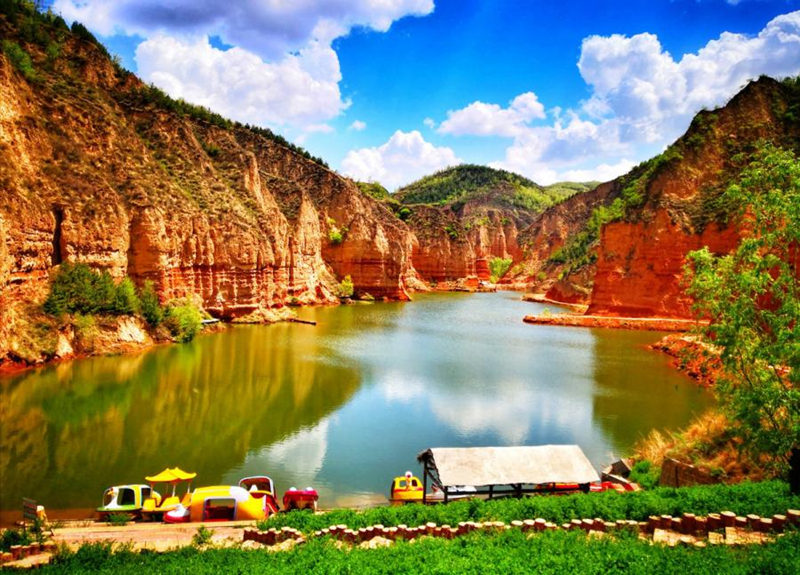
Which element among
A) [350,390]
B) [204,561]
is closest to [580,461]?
[204,561]

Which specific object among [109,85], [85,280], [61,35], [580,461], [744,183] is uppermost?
[61,35]

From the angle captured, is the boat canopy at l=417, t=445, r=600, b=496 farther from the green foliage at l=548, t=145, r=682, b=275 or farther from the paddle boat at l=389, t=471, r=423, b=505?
the green foliage at l=548, t=145, r=682, b=275

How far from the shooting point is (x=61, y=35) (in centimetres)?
4803

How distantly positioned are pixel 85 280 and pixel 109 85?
29.2 m

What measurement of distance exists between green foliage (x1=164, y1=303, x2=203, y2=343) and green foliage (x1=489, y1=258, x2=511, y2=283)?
102516mm

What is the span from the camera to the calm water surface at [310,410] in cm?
1661

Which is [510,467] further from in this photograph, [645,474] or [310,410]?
[310,410]

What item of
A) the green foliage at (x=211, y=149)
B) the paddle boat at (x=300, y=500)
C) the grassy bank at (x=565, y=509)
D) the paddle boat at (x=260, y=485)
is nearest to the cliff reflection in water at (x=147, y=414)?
the paddle boat at (x=260, y=485)

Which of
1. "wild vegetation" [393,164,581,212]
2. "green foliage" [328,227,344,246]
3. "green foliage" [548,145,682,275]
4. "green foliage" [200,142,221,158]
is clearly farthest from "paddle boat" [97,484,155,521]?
"wild vegetation" [393,164,581,212]

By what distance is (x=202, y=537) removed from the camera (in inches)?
415

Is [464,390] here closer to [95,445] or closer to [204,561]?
[95,445]

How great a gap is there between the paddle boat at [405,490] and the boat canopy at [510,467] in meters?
0.68

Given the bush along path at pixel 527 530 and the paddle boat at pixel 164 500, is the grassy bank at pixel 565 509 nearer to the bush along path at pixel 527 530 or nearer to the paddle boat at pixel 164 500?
the bush along path at pixel 527 530

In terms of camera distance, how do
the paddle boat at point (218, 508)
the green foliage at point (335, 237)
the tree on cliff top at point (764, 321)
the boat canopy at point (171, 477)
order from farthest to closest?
the green foliage at point (335, 237) → the boat canopy at point (171, 477) → the paddle boat at point (218, 508) → the tree on cliff top at point (764, 321)
